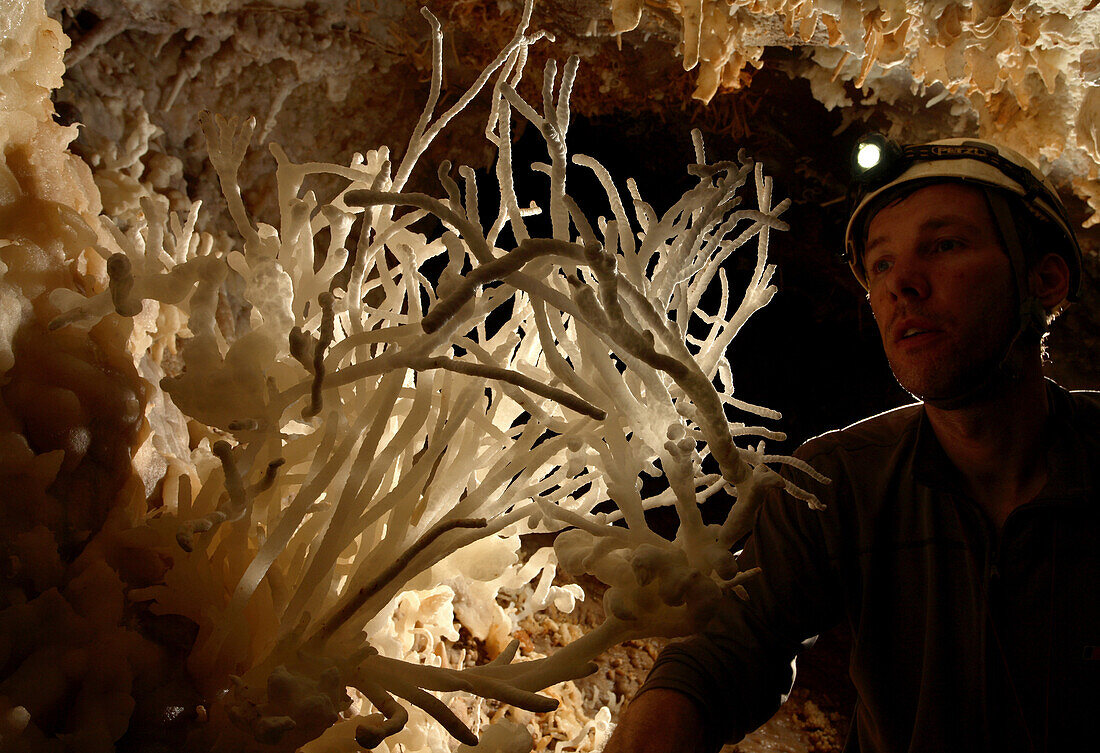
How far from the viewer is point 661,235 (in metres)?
1.05

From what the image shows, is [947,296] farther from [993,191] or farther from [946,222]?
[993,191]

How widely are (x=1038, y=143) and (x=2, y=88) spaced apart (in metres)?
2.81

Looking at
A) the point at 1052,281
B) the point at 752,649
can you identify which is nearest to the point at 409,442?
the point at 752,649

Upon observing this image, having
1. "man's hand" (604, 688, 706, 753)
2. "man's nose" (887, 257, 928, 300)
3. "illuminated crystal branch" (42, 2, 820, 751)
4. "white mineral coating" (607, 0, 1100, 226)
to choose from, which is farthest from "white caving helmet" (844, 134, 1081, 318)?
"man's hand" (604, 688, 706, 753)

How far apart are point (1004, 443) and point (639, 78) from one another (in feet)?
7.50

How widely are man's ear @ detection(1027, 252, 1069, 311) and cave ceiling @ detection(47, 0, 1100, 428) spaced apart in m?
0.70

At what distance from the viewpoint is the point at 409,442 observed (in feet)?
3.37

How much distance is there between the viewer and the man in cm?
135

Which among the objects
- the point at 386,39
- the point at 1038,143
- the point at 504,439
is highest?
the point at 386,39

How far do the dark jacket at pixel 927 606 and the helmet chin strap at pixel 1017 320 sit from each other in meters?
0.21

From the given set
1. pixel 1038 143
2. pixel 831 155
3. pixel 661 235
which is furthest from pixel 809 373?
pixel 661 235

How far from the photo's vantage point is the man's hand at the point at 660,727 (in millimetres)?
1260

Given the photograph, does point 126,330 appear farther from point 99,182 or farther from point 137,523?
point 99,182

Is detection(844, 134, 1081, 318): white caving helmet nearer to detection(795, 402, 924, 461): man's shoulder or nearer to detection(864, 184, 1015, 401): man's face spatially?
detection(864, 184, 1015, 401): man's face
